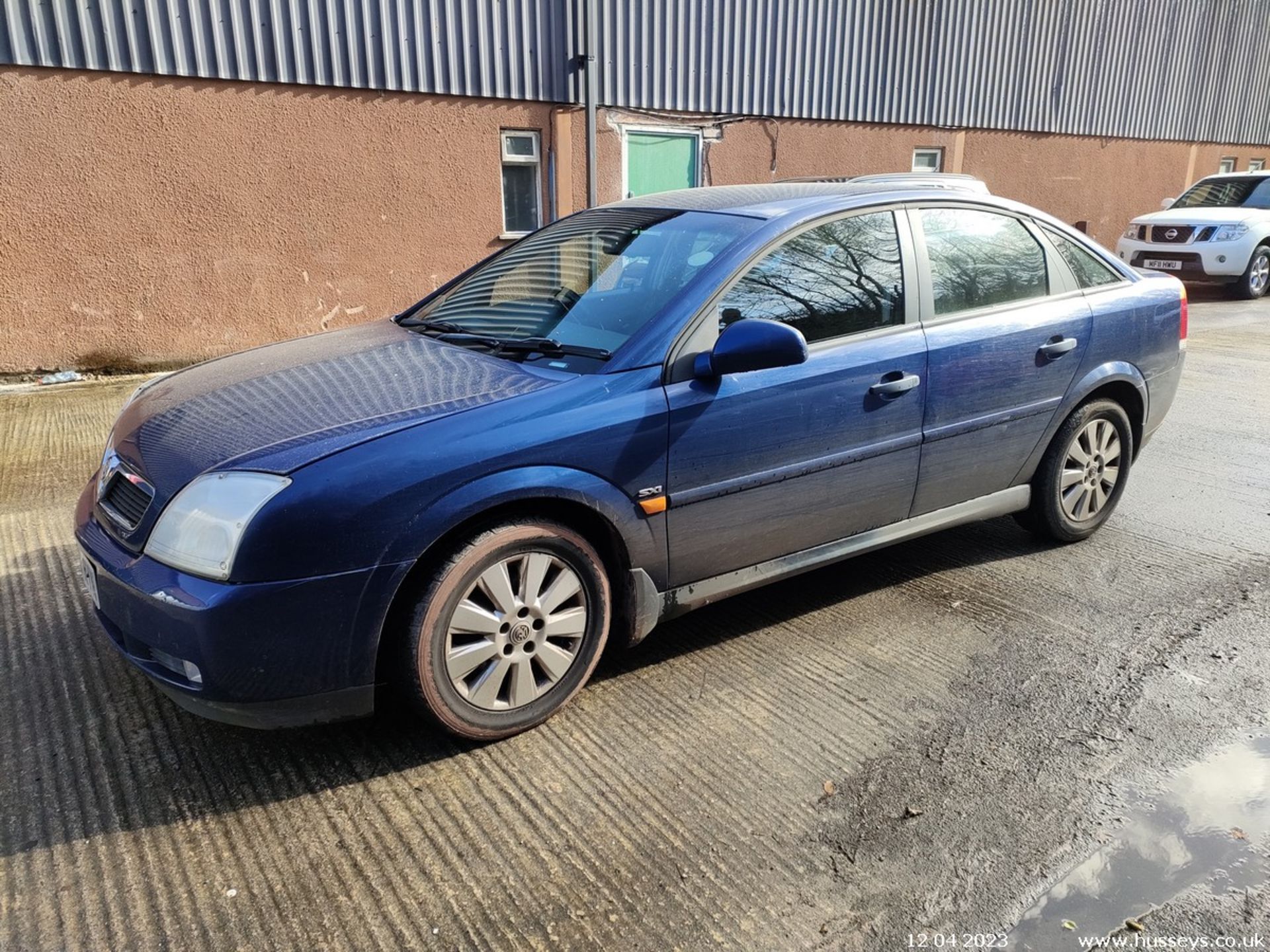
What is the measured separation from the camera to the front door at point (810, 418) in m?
3.15

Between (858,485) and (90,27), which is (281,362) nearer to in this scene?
(858,485)

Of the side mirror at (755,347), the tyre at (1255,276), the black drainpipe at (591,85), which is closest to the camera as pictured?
the side mirror at (755,347)

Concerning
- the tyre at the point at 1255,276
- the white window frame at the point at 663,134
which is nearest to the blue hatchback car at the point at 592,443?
the white window frame at the point at 663,134

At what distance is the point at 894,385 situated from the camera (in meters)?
3.51

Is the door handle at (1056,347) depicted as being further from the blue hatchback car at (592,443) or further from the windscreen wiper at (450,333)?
the windscreen wiper at (450,333)

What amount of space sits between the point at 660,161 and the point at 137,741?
9.58 metres

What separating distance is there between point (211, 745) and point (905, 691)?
2.29 metres

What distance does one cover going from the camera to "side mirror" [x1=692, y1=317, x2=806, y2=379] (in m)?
3.01

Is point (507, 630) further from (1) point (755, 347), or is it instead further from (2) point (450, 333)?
(2) point (450, 333)

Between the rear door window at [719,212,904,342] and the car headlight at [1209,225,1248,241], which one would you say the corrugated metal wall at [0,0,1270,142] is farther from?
the rear door window at [719,212,904,342]

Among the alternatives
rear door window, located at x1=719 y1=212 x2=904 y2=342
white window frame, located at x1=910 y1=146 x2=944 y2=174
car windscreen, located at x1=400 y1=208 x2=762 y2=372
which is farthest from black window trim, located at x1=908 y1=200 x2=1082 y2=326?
white window frame, located at x1=910 y1=146 x2=944 y2=174

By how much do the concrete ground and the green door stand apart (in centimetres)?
788

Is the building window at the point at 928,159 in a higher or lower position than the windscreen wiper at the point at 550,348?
higher

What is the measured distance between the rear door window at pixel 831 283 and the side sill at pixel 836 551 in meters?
0.81
